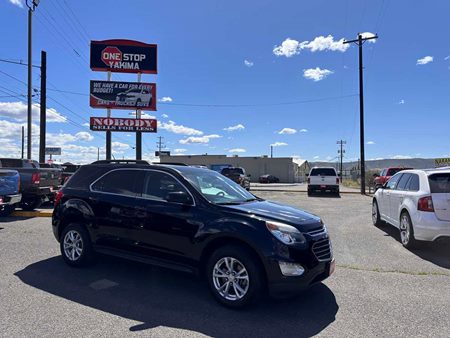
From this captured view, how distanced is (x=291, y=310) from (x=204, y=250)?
127 centimetres

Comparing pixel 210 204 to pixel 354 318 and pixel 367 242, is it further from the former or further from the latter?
pixel 367 242

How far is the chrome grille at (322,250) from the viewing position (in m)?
4.64

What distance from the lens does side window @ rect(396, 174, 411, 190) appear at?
8703mm

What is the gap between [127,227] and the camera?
565cm

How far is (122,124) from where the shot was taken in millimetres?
25672

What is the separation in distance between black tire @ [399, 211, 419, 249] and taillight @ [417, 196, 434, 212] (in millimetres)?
501

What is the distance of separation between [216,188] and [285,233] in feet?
5.12

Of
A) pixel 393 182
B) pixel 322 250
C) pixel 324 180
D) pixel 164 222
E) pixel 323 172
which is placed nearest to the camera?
pixel 322 250

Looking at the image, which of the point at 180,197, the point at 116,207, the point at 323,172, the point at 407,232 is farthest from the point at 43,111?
the point at 407,232

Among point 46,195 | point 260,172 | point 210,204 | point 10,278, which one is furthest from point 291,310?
point 260,172

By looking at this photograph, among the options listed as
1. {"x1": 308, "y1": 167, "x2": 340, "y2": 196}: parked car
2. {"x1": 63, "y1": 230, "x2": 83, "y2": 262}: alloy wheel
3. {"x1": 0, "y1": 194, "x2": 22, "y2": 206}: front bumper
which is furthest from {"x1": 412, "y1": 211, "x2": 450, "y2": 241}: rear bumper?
{"x1": 308, "y1": 167, "x2": 340, "y2": 196}: parked car

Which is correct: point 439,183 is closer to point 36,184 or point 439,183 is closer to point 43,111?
point 36,184

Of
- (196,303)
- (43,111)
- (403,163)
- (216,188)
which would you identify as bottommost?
(196,303)

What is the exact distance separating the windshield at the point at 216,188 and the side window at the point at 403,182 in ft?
14.8
